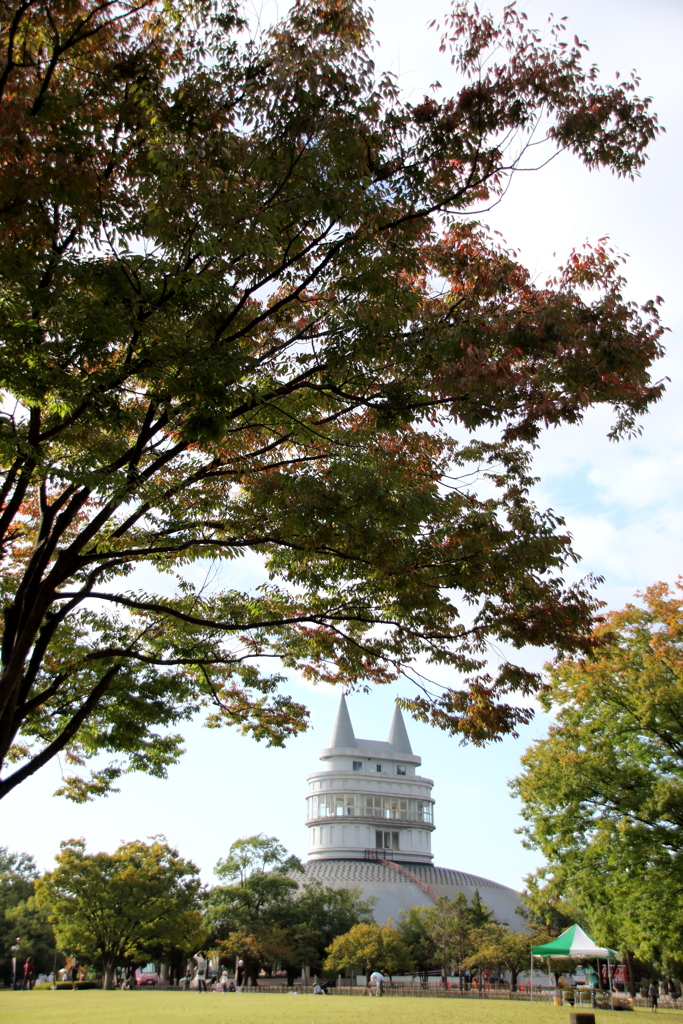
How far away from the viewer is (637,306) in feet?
25.9

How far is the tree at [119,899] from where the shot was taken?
1615 inches

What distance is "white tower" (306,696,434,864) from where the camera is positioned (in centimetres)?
9162

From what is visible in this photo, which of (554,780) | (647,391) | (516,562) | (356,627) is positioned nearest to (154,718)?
(356,627)

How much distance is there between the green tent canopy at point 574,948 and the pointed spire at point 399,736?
210ft

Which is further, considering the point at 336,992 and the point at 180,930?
the point at 336,992

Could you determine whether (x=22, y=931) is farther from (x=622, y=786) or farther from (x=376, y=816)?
(x=622, y=786)

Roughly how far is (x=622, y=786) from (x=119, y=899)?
30.6 metres

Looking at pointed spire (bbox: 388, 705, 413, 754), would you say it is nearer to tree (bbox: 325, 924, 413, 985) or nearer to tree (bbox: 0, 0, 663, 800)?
tree (bbox: 325, 924, 413, 985)

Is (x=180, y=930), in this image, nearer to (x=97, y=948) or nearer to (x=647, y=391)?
(x=97, y=948)

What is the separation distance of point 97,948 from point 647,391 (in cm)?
4593

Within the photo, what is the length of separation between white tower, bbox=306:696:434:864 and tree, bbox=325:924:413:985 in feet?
130

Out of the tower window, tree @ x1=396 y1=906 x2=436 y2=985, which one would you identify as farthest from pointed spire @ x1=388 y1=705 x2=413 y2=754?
tree @ x1=396 y1=906 x2=436 y2=985

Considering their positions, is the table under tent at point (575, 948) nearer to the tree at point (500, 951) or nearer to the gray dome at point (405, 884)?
the tree at point (500, 951)

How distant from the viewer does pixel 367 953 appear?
163ft
